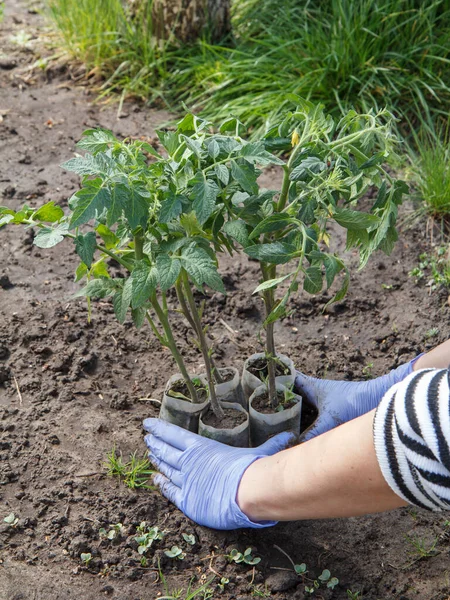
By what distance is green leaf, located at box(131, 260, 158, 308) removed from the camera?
161cm

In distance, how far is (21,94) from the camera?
4.02 metres

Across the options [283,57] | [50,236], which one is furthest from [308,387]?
[283,57]

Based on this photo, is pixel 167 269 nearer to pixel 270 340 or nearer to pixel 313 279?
pixel 313 279

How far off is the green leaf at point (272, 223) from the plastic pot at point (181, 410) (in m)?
0.68

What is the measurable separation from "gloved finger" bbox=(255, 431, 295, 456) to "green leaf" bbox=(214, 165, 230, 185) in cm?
86

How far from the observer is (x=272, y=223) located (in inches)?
66.5

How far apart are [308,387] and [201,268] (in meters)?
0.91

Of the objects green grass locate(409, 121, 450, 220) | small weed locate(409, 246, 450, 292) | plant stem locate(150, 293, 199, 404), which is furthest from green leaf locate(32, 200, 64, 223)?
green grass locate(409, 121, 450, 220)

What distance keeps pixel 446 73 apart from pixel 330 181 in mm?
2437

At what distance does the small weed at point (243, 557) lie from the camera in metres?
1.91

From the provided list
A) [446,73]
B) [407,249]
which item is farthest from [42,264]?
[446,73]

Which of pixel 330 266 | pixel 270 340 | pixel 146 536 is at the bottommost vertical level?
pixel 146 536

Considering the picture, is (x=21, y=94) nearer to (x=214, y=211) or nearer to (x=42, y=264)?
(x=42, y=264)

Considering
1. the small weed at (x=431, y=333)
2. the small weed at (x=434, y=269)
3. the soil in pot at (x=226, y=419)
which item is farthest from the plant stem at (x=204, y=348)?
the small weed at (x=434, y=269)
